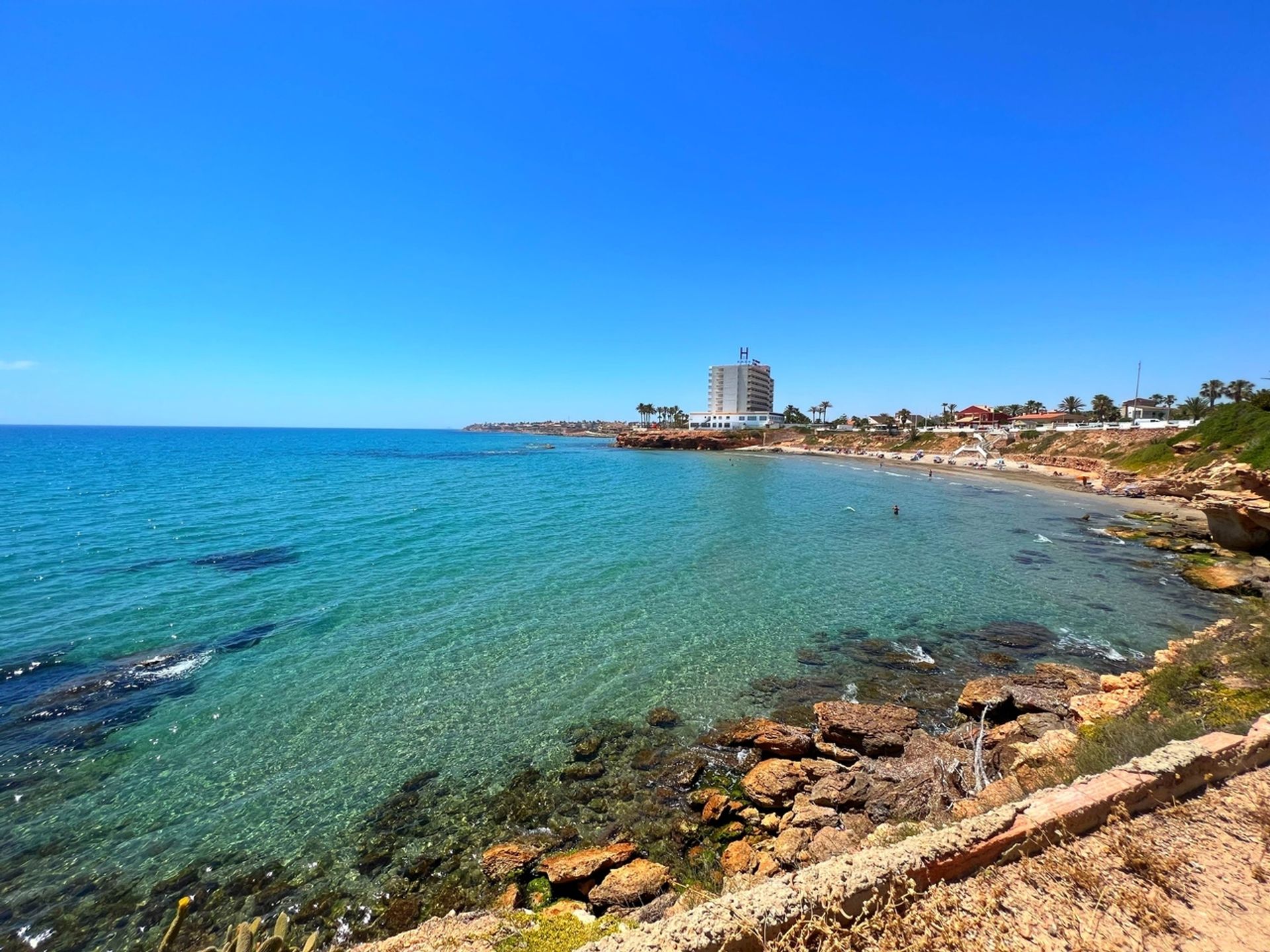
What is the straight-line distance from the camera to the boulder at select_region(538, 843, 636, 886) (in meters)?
7.53

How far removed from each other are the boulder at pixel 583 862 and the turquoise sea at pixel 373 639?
1621 millimetres

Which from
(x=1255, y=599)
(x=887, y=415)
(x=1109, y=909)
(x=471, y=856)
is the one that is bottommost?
(x=471, y=856)

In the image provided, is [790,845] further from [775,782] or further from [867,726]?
[867,726]

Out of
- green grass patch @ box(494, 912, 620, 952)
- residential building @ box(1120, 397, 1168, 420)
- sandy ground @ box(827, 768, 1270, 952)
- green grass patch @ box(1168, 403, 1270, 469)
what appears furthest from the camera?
residential building @ box(1120, 397, 1168, 420)

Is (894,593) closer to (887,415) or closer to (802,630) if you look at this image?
(802,630)

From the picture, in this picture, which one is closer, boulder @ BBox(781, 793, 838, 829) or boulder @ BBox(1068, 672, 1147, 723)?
boulder @ BBox(781, 793, 838, 829)

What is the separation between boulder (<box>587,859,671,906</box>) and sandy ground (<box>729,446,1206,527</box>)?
1691 inches

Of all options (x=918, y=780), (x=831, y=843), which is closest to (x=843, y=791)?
(x=918, y=780)

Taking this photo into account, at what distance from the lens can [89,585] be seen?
19.6m

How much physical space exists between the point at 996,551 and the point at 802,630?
17.7 metres

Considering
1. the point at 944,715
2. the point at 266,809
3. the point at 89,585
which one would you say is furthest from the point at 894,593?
the point at 89,585

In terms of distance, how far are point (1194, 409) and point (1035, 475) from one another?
153ft

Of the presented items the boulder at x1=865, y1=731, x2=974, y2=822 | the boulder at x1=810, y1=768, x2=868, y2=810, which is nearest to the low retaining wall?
the boulder at x1=865, y1=731, x2=974, y2=822

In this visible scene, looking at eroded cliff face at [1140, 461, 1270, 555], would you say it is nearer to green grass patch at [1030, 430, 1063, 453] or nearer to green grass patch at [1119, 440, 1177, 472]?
green grass patch at [1119, 440, 1177, 472]
